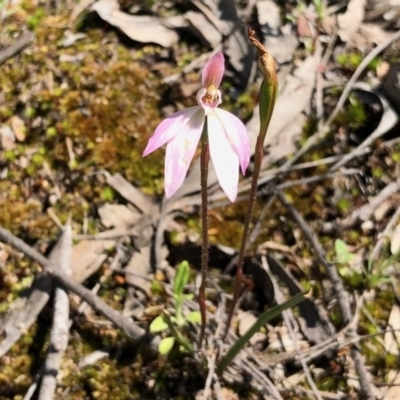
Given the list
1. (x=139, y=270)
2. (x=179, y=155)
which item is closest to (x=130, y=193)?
(x=139, y=270)

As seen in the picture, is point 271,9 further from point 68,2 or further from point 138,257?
point 138,257

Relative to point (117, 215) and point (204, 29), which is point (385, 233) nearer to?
point (117, 215)

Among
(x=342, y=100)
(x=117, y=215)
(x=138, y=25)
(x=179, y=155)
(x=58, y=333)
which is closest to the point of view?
(x=179, y=155)

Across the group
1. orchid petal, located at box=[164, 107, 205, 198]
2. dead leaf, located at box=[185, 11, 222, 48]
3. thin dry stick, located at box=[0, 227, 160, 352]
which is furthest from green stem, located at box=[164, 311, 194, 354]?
dead leaf, located at box=[185, 11, 222, 48]

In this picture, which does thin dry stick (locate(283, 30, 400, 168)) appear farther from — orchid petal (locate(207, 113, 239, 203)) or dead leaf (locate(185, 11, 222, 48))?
orchid petal (locate(207, 113, 239, 203))

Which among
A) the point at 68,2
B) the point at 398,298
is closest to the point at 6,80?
the point at 68,2
